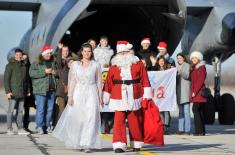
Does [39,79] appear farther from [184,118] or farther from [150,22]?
[150,22]

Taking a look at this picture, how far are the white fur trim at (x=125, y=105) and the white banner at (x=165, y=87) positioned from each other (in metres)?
4.57

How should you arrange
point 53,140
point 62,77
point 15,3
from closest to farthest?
point 53,140
point 62,77
point 15,3

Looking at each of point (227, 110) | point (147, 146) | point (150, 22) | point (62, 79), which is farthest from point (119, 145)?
point (150, 22)

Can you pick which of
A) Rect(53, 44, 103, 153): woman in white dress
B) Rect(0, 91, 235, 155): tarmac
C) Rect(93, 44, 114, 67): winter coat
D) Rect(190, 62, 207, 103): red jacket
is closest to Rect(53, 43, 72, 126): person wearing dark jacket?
Rect(93, 44, 114, 67): winter coat

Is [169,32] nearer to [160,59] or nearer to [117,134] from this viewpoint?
[160,59]

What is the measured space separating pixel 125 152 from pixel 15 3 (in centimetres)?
894

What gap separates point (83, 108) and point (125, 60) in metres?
0.98

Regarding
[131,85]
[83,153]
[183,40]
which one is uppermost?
[183,40]

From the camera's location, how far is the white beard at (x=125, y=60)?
42.2 feet

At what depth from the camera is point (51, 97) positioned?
17328 mm

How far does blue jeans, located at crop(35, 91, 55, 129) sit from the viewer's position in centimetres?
1706

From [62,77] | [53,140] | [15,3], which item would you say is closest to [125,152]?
[53,140]

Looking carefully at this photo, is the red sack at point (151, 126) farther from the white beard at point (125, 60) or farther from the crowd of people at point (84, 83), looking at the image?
the white beard at point (125, 60)

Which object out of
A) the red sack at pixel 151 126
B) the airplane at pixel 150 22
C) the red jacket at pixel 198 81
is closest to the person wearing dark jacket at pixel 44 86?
the airplane at pixel 150 22
